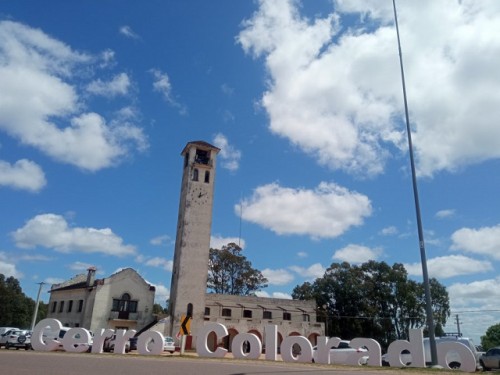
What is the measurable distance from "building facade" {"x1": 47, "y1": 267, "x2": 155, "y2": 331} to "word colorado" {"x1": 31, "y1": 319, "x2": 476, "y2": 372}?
19326mm

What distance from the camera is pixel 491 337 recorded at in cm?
8538

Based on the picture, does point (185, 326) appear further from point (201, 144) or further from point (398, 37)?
point (201, 144)

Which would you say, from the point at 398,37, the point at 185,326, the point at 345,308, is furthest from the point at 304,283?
the point at 398,37

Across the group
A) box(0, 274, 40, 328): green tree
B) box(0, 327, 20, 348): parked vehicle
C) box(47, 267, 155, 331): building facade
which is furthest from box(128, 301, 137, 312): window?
box(0, 274, 40, 328): green tree

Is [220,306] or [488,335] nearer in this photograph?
[220,306]

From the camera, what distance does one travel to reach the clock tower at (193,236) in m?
44.5

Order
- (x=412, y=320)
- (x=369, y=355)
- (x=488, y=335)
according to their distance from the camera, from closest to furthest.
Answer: (x=369, y=355)
(x=412, y=320)
(x=488, y=335)

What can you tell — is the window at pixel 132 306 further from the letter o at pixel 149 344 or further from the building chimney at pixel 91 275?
the letter o at pixel 149 344

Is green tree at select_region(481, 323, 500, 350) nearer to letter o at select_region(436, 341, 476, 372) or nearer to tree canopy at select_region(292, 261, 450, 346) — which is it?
tree canopy at select_region(292, 261, 450, 346)

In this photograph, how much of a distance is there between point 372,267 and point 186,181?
29.9 meters

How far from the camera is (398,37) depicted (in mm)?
21781

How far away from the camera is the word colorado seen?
20.1 meters

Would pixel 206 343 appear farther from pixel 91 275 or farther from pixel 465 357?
pixel 91 275

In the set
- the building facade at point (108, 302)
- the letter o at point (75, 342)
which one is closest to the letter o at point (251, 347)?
the letter o at point (75, 342)
